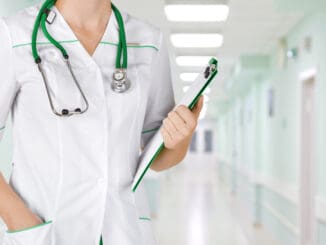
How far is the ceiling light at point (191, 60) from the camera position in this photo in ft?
28.1

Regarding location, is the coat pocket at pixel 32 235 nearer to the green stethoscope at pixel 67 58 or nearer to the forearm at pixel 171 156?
the green stethoscope at pixel 67 58

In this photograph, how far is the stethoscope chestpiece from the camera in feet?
4.00

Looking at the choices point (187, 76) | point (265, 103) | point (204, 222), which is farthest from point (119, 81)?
point (187, 76)

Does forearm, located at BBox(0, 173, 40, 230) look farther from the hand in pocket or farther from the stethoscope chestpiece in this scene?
the stethoscope chestpiece

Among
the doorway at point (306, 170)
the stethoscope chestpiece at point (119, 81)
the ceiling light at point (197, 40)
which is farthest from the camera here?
the ceiling light at point (197, 40)

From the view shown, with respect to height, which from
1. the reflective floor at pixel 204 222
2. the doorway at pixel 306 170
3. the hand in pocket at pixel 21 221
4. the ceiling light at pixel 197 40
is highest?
the ceiling light at pixel 197 40

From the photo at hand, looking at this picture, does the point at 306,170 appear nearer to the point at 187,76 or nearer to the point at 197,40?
the point at 197,40

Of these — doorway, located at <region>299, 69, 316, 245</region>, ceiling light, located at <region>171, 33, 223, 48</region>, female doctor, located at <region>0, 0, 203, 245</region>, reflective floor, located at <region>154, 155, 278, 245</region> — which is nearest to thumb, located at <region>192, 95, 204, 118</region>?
female doctor, located at <region>0, 0, 203, 245</region>

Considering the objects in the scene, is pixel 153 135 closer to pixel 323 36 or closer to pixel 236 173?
pixel 323 36

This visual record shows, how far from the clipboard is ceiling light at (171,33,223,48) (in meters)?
5.60

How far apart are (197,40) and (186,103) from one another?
604 cm

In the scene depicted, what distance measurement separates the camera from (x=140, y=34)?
1.35 meters

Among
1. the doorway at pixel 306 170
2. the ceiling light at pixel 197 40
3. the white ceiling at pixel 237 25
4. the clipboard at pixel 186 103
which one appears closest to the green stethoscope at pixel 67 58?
the clipboard at pixel 186 103

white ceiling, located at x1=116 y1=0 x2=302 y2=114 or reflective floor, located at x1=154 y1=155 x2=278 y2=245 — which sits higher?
white ceiling, located at x1=116 y1=0 x2=302 y2=114
